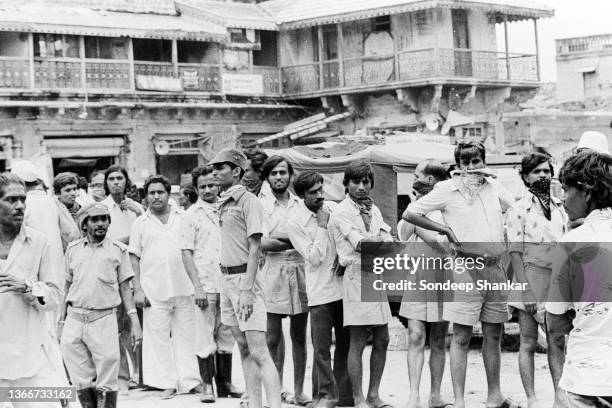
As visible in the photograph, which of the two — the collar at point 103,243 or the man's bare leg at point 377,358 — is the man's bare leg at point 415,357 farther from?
the collar at point 103,243

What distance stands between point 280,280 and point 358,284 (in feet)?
2.60

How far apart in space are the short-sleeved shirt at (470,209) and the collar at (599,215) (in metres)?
3.08

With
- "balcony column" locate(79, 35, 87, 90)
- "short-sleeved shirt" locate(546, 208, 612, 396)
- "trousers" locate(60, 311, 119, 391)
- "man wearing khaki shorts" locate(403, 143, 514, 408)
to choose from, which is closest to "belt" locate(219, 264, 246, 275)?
"trousers" locate(60, 311, 119, 391)

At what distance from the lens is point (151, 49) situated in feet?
91.1

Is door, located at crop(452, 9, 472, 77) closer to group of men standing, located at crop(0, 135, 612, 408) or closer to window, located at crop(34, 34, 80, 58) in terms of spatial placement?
window, located at crop(34, 34, 80, 58)

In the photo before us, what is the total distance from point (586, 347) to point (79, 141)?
2197 cm

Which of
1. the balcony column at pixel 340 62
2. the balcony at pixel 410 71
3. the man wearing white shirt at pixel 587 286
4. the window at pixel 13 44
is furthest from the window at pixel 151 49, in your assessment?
the man wearing white shirt at pixel 587 286

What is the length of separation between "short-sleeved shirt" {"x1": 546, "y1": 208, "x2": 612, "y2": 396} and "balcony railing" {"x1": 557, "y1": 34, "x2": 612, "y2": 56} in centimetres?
3605

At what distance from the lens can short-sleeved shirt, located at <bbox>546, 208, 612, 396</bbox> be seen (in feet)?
13.7

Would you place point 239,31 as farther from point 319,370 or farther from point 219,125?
point 319,370

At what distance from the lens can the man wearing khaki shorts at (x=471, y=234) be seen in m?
7.49

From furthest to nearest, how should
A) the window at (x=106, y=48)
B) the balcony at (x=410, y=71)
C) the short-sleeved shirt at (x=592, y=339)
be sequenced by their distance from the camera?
the balcony at (x=410, y=71), the window at (x=106, y=48), the short-sleeved shirt at (x=592, y=339)

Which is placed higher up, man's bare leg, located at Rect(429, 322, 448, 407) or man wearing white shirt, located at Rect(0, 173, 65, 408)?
man wearing white shirt, located at Rect(0, 173, 65, 408)

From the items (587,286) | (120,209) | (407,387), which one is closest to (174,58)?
(120,209)
